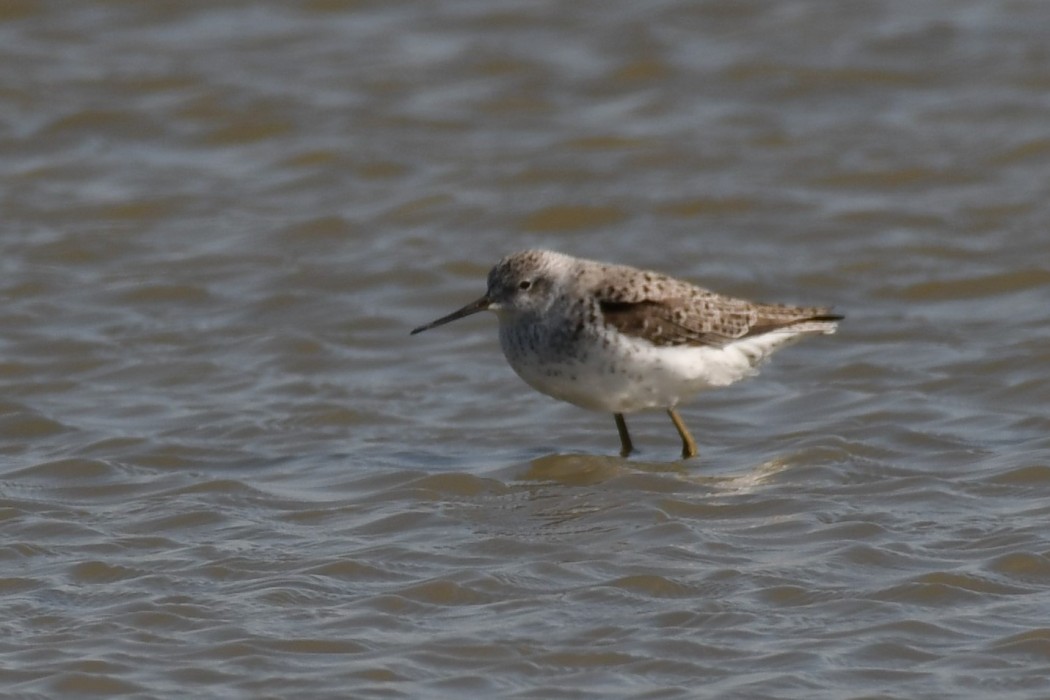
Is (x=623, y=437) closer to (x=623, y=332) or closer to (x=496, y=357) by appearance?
(x=623, y=332)

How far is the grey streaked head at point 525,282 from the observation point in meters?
9.98

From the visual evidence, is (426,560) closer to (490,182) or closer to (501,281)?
(501,281)

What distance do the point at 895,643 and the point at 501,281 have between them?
356cm

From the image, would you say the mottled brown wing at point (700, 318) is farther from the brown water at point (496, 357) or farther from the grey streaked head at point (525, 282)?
the brown water at point (496, 357)

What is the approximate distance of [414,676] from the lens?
7.18 metres

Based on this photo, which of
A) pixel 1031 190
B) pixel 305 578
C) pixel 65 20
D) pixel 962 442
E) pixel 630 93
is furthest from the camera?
pixel 65 20

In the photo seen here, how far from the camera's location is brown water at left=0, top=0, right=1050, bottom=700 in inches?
295

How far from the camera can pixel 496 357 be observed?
39.3 ft

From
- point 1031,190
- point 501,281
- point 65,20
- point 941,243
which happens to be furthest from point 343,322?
point 65,20

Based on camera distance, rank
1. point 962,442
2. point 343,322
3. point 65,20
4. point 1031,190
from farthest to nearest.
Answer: point 65,20, point 1031,190, point 343,322, point 962,442

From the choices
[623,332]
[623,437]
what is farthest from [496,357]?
[623,332]

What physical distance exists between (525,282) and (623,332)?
64 centimetres

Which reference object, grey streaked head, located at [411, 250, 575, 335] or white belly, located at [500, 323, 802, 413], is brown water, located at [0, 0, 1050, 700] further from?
grey streaked head, located at [411, 250, 575, 335]

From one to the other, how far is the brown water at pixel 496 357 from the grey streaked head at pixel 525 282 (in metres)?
0.81
